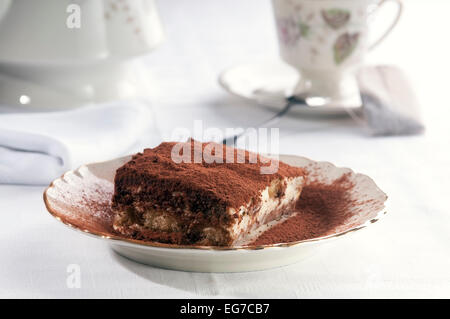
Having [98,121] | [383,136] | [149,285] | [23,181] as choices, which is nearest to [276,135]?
[383,136]

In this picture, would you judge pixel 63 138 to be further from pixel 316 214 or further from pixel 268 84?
pixel 268 84

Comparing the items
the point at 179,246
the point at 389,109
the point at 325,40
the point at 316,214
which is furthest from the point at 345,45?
the point at 179,246

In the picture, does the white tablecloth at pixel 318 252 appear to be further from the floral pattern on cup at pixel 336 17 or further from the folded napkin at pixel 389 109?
the floral pattern on cup at pixel 336 17

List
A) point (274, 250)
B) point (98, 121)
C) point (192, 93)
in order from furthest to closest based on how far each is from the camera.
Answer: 1. point (192, 93)
2. point (98, 121)
3. point (274, 250)

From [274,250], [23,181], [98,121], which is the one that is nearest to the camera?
[274,250]

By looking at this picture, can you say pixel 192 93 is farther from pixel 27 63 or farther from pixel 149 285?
pixel 149 285

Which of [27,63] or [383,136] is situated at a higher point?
[27,63]

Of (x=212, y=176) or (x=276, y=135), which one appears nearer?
(x=212, y=176)
